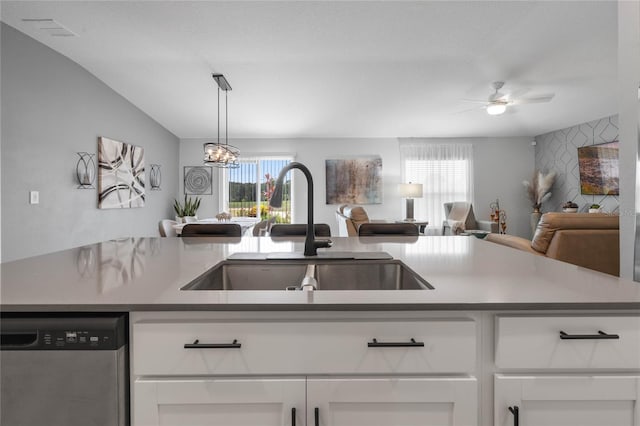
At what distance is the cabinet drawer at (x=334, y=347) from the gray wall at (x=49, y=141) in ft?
12.0

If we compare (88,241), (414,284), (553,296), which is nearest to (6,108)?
(88,241)

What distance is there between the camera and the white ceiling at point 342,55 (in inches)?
125

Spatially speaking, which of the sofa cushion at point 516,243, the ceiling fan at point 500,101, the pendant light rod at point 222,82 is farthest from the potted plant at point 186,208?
the sofa cushion at point 516,243

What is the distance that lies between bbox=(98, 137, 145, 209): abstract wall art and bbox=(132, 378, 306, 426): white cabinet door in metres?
4.67

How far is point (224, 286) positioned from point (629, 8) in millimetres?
2406

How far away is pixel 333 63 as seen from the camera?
4234 mm

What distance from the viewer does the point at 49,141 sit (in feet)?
12.5

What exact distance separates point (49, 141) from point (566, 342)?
4.75 meters

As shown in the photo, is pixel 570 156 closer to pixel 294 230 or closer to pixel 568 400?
pixel 294 230

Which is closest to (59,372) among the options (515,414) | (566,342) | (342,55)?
(515,414)

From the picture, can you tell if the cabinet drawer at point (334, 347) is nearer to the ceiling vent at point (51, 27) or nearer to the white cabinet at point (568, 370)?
the white cabinet at point (568, 370)

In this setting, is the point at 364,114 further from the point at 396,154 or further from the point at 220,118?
the point at 220,118

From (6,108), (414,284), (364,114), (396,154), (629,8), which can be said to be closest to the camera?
(414,284)

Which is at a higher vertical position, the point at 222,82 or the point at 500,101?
the point at 222,82
